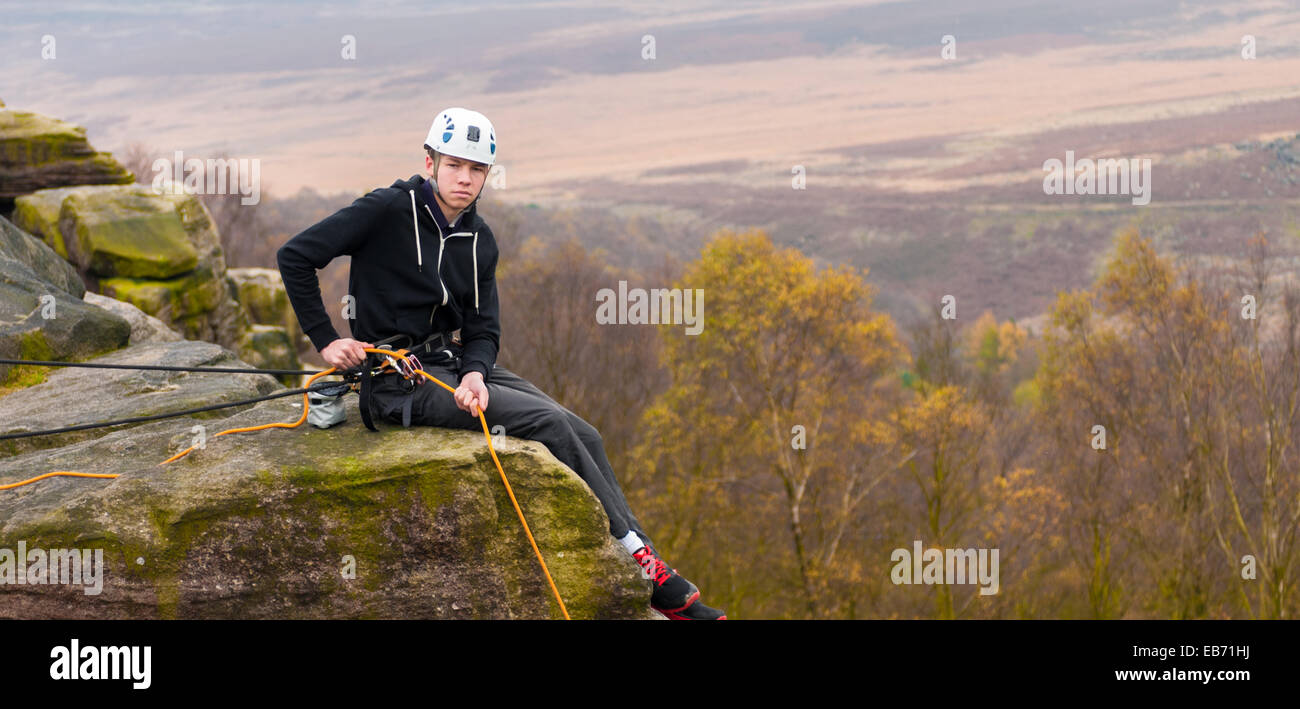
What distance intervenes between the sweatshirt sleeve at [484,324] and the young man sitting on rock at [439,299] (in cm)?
1

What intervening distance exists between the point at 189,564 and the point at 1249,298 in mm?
39178

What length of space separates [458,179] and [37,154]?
581 inches

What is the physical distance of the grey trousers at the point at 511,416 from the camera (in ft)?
21.4

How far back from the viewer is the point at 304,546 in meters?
6.15

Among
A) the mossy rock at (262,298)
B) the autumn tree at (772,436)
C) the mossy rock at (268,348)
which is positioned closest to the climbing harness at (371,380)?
the mossy rock at (268,348)

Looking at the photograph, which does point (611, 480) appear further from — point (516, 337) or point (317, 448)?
point (516, 337)

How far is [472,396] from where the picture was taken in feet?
20.6

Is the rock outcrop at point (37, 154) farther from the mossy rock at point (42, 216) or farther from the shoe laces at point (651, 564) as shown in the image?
the shoe laces at point (651, 564)

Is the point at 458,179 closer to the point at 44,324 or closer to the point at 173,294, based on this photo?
the point at 44,324

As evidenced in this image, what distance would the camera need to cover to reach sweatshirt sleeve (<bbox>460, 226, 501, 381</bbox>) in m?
6.78

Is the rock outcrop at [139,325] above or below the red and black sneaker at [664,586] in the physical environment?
above

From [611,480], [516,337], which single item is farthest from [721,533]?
[611,480]

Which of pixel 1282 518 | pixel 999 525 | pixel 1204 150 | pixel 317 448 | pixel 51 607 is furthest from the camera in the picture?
pixel 1204 150

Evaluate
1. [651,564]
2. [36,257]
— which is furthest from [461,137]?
[36,257]
